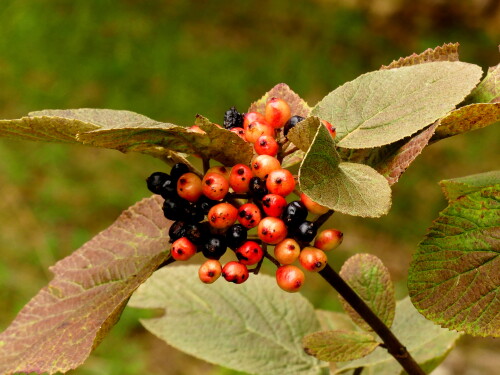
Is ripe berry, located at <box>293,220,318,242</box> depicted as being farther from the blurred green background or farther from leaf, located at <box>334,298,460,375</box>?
the blurred green background

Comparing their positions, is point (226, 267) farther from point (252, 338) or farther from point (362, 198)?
point (252, 338)

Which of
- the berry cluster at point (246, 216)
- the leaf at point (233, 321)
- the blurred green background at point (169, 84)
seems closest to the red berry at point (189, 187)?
the berry cluster at point (246, 216)

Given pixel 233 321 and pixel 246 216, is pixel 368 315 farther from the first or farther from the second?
pixel 233 321

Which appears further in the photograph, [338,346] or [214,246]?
[338,346]

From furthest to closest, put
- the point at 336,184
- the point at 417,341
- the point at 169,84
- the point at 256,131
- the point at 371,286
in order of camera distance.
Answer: the point at 169,84, the point at 417,341, the point at 371,286, the point at 256,131, the point at 336,184

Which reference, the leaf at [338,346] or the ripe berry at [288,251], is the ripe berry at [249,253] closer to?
the ripe berry at [288,251]

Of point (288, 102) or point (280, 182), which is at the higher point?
point (288, 102)

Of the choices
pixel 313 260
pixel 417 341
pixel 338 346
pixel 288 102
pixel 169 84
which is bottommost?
pixel 417 341

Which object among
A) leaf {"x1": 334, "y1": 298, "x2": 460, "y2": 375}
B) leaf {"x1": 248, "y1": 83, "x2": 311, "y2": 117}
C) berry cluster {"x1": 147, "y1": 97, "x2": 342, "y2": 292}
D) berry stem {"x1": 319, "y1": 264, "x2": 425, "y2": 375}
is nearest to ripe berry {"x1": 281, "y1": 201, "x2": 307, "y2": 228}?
berry cluster {"x1": 147, "y1": 97, "x2": 342, "y2": 292}

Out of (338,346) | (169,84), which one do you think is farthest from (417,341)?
(169,84)
